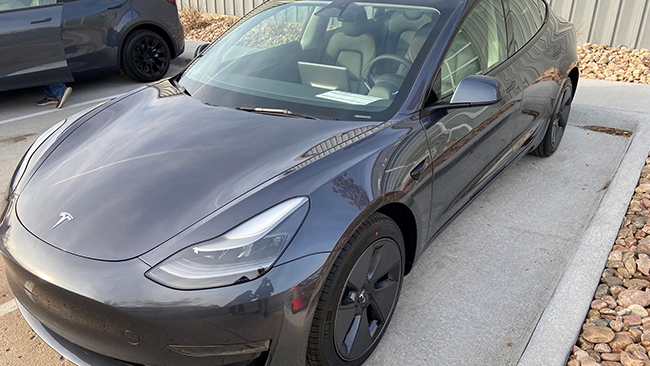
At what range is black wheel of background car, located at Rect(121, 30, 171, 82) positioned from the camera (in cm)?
Result: 678

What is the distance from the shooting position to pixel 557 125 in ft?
15.0

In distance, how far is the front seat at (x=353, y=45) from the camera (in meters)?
2.92

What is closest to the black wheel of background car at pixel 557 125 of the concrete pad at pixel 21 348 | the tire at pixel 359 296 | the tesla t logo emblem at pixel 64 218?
the tire at pixel 359 296

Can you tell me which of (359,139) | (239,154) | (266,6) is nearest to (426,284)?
(359,139)

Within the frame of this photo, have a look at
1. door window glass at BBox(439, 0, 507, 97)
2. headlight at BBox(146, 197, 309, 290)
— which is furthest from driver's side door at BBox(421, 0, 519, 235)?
headlight at BBox(146, 197, 309, 290)

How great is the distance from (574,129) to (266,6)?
10.9 ft

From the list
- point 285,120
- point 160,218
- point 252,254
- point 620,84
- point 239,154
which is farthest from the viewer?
point 620,84

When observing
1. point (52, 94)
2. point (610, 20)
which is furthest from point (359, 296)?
point (610, 20)

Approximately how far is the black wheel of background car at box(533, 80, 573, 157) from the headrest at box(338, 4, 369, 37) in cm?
199

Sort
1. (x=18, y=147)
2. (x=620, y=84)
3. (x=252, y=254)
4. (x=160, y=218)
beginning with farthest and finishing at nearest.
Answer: (x=620, y=84)
(x=18, y=147)
(x=160, y=218)
(x=252, y=254)

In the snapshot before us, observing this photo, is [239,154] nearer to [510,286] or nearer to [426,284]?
[426,284]

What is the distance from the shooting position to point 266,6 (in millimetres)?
3742

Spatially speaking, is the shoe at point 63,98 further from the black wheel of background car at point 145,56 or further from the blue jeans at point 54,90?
the black wheel of background car at point 145,56

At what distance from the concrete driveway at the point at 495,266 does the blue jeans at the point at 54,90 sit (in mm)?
1088
